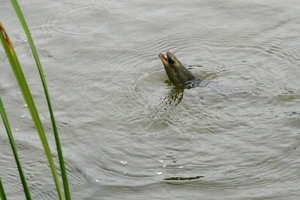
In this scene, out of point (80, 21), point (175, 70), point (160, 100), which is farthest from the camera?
point (80, 21)

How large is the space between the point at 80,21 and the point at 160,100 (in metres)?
1.94

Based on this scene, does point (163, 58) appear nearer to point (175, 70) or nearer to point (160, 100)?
point (175, 70)

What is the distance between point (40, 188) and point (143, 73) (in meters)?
2.15

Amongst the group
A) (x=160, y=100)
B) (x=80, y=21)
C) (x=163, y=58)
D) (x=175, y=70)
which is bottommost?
(x=160, y=100)

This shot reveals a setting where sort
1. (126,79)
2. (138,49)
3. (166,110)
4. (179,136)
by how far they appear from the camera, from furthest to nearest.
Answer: (138,49) → (126,79) → (166,110) → (179,136)

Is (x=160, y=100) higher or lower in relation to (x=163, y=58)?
lower

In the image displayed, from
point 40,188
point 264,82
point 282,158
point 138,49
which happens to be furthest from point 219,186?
point 138,49

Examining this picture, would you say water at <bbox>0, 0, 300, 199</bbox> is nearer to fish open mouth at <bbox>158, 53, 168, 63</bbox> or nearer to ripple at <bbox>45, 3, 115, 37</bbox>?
ripple at <bbox>45, 3, 115, 37</bbox>

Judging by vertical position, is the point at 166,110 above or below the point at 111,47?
below

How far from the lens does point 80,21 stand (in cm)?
721

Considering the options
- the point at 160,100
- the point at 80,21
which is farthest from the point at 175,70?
the point at 80,21

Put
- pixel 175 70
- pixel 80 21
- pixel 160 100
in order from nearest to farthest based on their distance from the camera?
pixel 160 100
pixel 175 70
pixel 80 21

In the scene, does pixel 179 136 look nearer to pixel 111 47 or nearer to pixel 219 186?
pixel 219 186

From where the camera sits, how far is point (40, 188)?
4.43 metres
